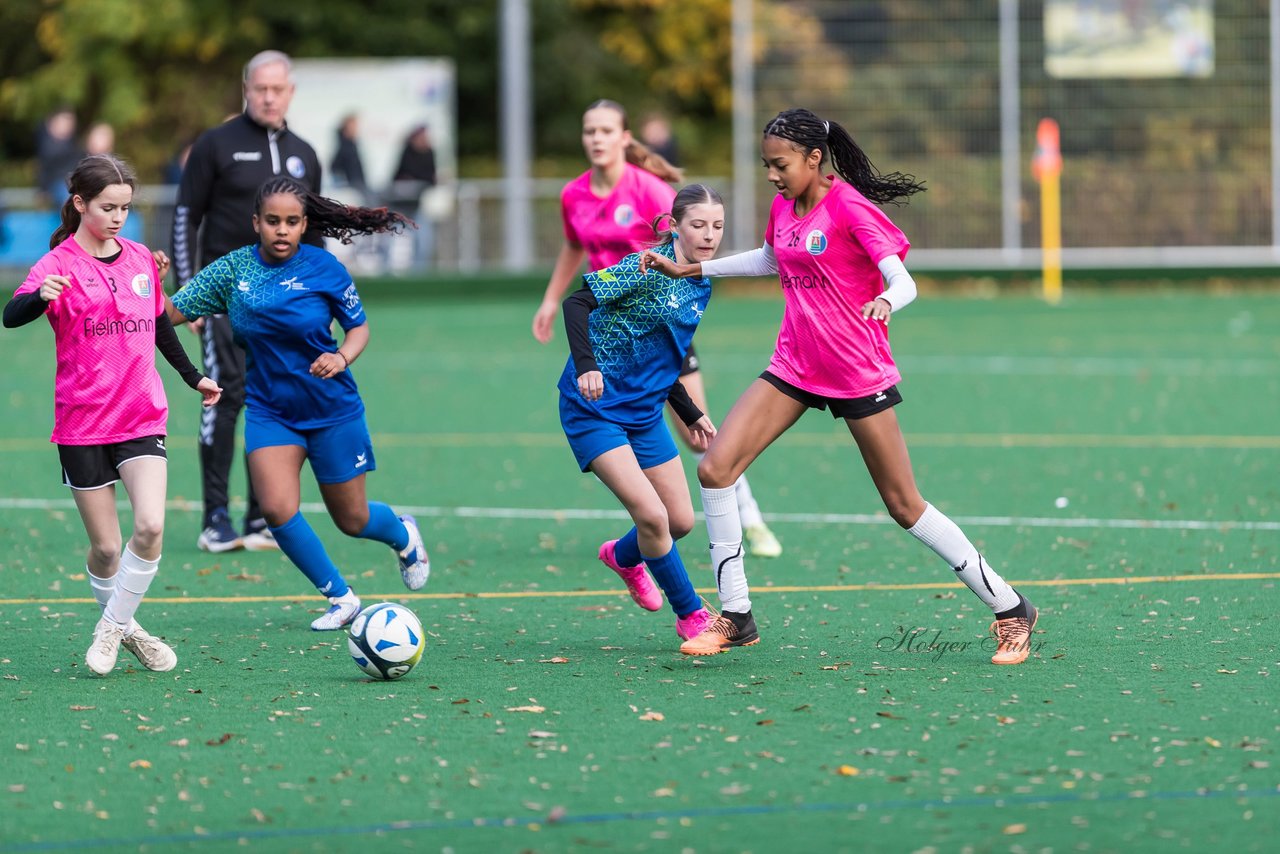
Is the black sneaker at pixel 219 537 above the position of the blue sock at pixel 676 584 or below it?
below

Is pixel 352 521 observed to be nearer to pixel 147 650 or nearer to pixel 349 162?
pixel 147 650

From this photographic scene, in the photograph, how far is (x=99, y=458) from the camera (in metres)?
6.98

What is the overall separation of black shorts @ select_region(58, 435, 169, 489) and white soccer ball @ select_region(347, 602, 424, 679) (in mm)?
948

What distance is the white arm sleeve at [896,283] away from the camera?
21.6ft

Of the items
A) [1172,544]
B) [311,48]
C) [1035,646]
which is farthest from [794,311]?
[311,48]

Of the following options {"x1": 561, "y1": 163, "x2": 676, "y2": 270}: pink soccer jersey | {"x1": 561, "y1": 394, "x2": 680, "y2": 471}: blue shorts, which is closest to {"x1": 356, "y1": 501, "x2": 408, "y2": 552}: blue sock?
{"x1": 561, "y1": 394, "x2": 680, "y2": 471}: blue shorts

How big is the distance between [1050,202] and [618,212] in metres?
20.4

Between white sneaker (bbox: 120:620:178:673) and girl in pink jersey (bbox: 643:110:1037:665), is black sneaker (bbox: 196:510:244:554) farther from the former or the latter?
girl in pink jersey (bbox: 643:110:1037:665)

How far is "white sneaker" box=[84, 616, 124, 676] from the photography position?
6938 millimetres

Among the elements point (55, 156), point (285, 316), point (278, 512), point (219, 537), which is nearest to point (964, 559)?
point (278, 512)

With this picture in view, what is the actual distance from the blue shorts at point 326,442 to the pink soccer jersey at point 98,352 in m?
0.71

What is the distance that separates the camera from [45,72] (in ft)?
122

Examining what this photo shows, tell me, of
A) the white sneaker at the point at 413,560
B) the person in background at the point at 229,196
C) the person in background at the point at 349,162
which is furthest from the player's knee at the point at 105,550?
the person in background at the point at 349,162

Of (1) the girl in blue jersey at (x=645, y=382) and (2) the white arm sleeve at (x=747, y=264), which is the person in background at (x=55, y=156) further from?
(2) the white arm sleeve at (x=747, y=264)
